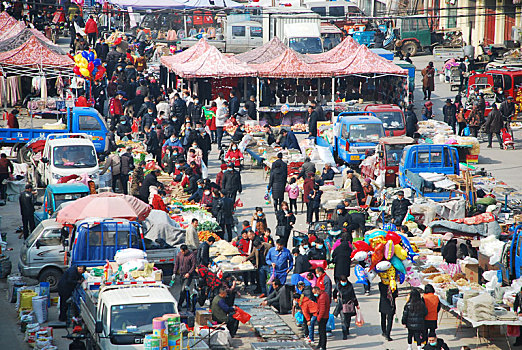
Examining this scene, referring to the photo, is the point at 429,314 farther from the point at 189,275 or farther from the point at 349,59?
the point at 349,59

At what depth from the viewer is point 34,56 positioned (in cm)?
3734

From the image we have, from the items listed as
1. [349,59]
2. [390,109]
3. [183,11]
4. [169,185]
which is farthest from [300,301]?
[183,11]

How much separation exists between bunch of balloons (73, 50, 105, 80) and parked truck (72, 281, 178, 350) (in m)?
19.3

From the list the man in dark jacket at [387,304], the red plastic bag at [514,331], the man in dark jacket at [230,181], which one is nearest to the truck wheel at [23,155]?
the man in dark jacket at [230,181]

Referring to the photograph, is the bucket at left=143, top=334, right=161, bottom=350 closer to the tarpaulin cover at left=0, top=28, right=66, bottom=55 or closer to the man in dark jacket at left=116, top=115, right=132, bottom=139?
the man in dark jacket at left=116, top=115, right=132, bottom=139

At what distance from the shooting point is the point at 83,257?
19.3 m

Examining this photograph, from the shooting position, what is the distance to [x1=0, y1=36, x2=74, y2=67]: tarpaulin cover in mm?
36875

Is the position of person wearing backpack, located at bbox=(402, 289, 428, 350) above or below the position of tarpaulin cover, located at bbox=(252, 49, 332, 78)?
below

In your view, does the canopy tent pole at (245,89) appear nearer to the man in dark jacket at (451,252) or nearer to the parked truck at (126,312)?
the man in dark jacket at (451,252)

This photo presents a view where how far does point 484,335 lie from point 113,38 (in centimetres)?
3594

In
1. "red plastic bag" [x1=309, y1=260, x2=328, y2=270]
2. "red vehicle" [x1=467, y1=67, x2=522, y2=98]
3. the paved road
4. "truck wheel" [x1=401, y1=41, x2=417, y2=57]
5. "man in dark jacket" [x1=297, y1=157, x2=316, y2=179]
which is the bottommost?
→ the paved road

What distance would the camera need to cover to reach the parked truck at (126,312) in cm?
1508

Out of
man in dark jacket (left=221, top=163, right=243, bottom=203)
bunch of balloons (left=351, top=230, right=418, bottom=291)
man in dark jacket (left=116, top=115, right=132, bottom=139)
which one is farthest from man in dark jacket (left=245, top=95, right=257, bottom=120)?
bunch of balloons (left=351, top=230, right=418, bottom=291)

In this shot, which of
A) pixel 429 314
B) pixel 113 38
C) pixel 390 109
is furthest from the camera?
pixel 113 38
